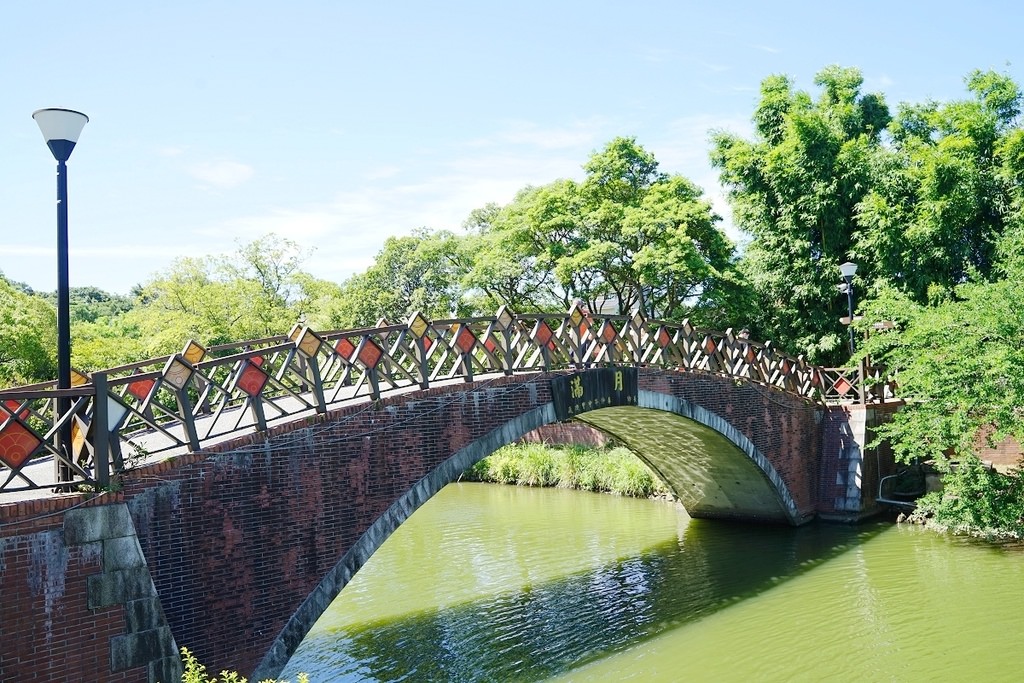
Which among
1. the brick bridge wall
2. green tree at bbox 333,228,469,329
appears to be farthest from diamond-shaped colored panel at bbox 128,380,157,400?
green tree at bbox 333,228,469,329

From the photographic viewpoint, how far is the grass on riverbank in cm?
2184

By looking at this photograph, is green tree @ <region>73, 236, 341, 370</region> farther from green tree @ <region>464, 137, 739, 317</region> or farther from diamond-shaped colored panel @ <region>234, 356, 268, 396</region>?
diamond-shaped colored panel @ <region>234, 356, 268, 396</region>

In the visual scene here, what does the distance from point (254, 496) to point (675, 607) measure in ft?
23.3

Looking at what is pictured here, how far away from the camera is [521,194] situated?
93.4 feet

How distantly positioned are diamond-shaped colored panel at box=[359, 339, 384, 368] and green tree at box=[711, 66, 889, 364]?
15471 mm

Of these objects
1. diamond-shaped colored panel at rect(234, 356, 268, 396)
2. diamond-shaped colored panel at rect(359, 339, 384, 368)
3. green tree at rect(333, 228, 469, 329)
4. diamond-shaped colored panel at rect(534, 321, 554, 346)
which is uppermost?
green tree at rect(333, 228, 469, 329)

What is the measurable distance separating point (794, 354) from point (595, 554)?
33.4ft

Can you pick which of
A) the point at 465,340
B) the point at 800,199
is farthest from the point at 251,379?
the point at 800,199

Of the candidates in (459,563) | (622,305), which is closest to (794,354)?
(622,305)

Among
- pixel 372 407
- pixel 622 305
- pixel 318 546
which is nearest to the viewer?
pixel 318 546

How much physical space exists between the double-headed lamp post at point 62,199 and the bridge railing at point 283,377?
0.65ft

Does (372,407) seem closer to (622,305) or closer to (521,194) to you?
(622,305)

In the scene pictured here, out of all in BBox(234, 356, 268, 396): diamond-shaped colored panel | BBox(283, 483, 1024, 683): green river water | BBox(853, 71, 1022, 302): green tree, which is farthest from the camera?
BBox(853, 71, 1022, 302): green tree

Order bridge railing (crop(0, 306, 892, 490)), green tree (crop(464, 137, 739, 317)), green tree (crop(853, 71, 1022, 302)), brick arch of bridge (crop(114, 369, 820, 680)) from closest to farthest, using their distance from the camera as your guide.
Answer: bridge railing (crop(0, 306, 892, 490))
brick arch of bridge (crop(114, 369, 820, 680))
green tree (crop(853, 71, 1022, 302))
green tree (crop(464, 137, 739, 317))
